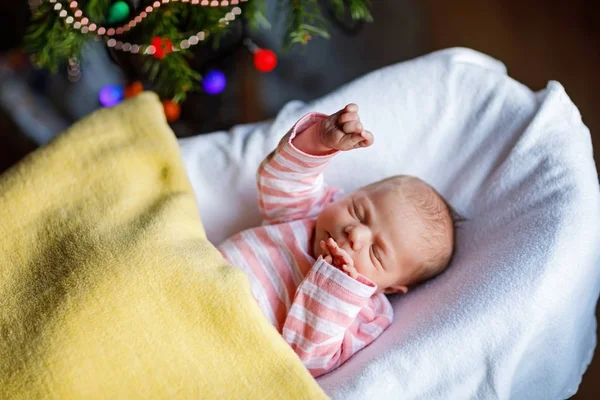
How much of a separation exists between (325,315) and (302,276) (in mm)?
119

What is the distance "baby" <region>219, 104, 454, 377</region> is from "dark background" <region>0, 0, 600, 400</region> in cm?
61

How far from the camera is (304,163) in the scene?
0.92m

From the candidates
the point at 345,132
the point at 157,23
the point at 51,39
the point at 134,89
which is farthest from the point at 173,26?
the point at 345,132

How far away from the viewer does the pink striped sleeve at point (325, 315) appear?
0.83 m

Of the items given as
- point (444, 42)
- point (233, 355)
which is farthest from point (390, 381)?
point (444, 42)

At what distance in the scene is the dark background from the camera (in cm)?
140

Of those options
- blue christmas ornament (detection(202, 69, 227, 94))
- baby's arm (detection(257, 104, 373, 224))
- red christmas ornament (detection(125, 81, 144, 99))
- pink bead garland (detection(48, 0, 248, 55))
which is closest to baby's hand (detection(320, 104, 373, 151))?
baby's arm (detection(257, 104, 373, 224))

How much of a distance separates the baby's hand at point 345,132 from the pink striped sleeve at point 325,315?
0.17 metres

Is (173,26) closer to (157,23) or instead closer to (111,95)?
(157,23)

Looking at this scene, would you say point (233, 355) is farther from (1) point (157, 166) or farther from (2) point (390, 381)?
(1) point (157, 166)

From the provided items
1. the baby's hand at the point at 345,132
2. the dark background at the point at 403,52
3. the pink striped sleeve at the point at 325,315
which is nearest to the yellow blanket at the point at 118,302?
the pink striped sleeve at the point at 325,315

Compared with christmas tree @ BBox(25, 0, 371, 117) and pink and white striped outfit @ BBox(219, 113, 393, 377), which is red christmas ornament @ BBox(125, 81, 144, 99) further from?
pink and white striped outfit @ BBox(219, 113, 393, 377)

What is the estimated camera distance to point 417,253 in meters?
0.91

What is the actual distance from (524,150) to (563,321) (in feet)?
0.96
